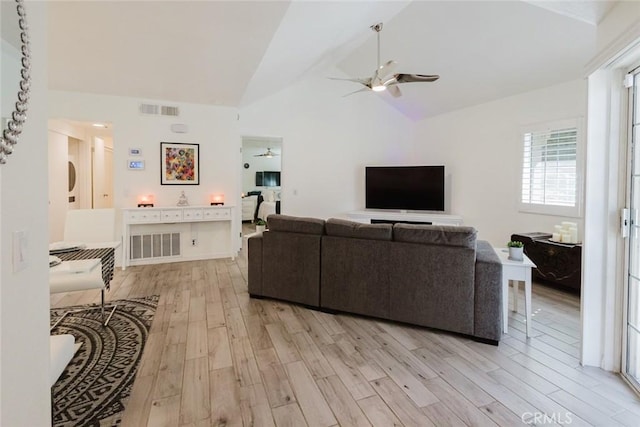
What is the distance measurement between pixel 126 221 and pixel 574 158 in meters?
6.15

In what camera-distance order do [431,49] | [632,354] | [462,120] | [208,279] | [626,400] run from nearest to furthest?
[626,400] < [632,354] < [208,279] < [431,49] < [462,120]

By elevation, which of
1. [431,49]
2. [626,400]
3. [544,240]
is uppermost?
[431,49]

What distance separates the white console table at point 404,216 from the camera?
5.96 metres

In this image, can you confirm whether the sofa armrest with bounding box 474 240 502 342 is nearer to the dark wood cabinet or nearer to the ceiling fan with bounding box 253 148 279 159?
the dark wood cabinet

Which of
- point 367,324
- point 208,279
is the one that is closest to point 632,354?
point 367,324

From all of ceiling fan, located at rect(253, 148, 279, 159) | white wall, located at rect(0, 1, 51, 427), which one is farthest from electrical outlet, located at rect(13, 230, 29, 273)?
ceiling fan, located at rect(253, 148, 279, 159)

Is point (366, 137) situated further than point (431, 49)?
Yes

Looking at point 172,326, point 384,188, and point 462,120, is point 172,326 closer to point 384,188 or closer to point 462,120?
point 384,188

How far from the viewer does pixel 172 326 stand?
2941 millimetres

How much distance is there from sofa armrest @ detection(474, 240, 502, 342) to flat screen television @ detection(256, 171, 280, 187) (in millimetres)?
9086

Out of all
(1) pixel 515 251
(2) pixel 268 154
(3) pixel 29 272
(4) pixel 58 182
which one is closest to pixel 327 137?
(2) pixel 268 154

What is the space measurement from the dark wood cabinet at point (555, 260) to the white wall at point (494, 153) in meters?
0.62

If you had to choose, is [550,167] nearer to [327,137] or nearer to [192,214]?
[327,137]

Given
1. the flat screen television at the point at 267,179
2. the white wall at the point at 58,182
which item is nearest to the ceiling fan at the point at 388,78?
the white wall at the point at 58,182
